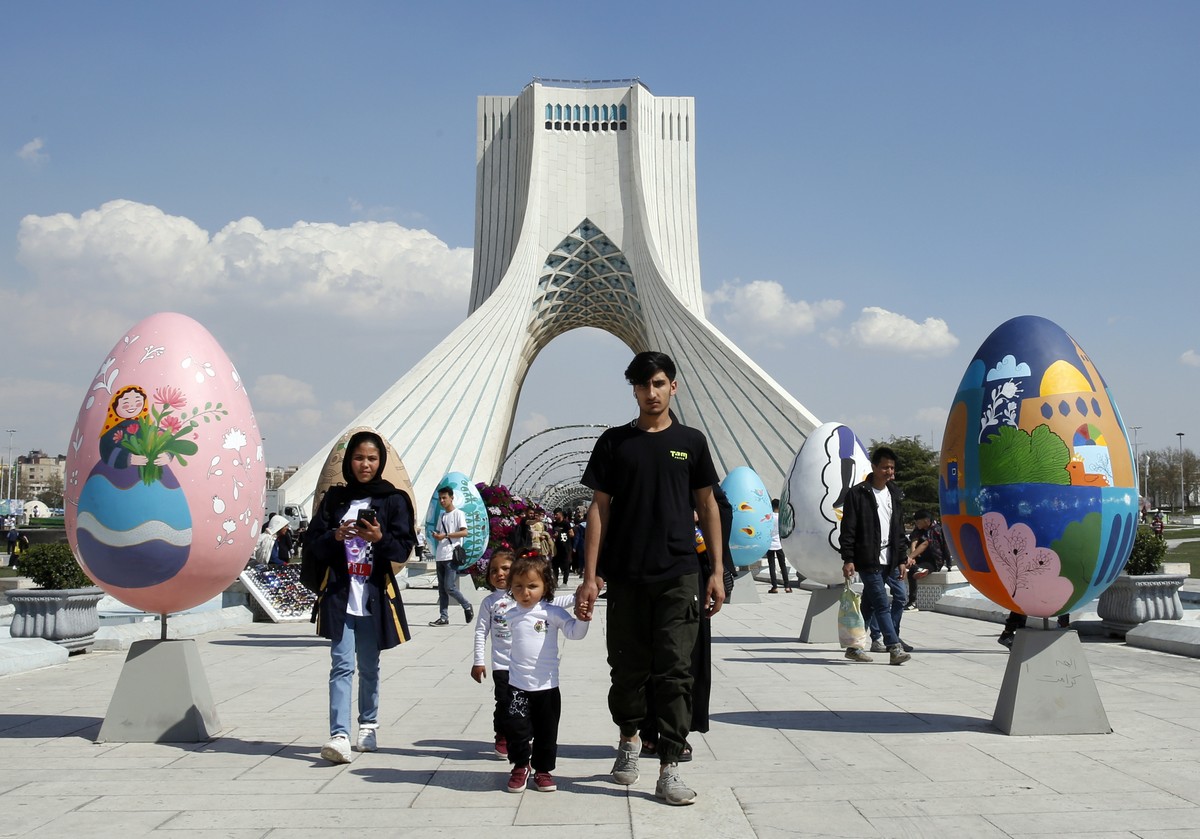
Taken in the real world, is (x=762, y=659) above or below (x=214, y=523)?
below

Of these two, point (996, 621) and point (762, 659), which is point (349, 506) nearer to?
point (762, 659)

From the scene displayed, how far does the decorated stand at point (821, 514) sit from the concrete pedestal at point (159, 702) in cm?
478

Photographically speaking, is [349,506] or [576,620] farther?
[349,506]

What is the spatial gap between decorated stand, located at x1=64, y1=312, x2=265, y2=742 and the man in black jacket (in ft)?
11.9

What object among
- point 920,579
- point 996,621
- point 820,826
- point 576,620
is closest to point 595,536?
point 576,620

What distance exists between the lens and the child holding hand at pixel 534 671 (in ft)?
11.4

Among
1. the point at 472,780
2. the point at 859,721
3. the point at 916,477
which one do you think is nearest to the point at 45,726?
the point at 472,780

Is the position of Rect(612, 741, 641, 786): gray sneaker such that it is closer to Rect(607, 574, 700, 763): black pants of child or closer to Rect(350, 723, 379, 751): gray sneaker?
Rect(607, 574, 700, 763): black pants of child

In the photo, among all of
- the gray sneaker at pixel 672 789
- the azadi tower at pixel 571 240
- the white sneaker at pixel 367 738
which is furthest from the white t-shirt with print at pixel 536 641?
the azadi tower at pixel 571 240

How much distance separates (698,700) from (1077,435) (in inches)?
75.4

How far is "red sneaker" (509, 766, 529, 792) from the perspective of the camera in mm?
3381

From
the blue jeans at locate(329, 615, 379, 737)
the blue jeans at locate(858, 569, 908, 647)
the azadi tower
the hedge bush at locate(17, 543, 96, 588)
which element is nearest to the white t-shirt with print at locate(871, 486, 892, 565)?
the blue jeans at locate(858, 569, 908, 647)

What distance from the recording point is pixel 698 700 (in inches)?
145

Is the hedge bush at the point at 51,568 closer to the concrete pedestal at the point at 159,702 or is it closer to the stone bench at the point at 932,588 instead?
the concrete pedestal at the point at 159,702
